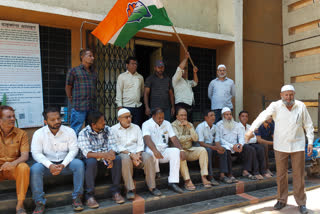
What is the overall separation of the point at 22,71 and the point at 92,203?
2967mm

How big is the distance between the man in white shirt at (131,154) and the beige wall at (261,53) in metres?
3.92

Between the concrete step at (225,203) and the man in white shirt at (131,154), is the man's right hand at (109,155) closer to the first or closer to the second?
the man in white shirt at (131,154)

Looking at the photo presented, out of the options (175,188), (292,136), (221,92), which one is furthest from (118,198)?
(221,92)

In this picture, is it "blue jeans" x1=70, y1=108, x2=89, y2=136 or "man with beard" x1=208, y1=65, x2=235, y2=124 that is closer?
"blue jeans" x1=70, y1=108, x2=89, y2=136

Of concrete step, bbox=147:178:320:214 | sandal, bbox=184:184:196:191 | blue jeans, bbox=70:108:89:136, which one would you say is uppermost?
blue jeans, bbox=70:108:89:136

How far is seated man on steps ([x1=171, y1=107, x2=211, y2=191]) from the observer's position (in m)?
4.31

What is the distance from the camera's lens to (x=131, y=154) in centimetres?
400

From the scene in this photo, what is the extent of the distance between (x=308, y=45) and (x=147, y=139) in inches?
214

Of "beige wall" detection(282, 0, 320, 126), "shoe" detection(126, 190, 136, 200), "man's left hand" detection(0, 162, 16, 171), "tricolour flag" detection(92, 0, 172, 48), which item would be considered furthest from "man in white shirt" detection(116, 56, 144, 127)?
"beige wall" detection(282, 0, 320, 126)

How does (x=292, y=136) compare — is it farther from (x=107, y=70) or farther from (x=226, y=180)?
(x=107, y=70)

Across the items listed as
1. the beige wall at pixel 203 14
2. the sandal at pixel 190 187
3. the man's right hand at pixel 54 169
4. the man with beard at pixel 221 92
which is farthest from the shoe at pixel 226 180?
the beige wall at pixel 203 14

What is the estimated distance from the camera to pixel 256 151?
17.1 ft

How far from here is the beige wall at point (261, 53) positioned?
279 inches

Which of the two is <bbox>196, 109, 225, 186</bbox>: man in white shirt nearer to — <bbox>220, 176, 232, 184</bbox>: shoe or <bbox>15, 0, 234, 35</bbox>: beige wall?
<bbox>220, 176, 232, 184</bbox>: shoe
